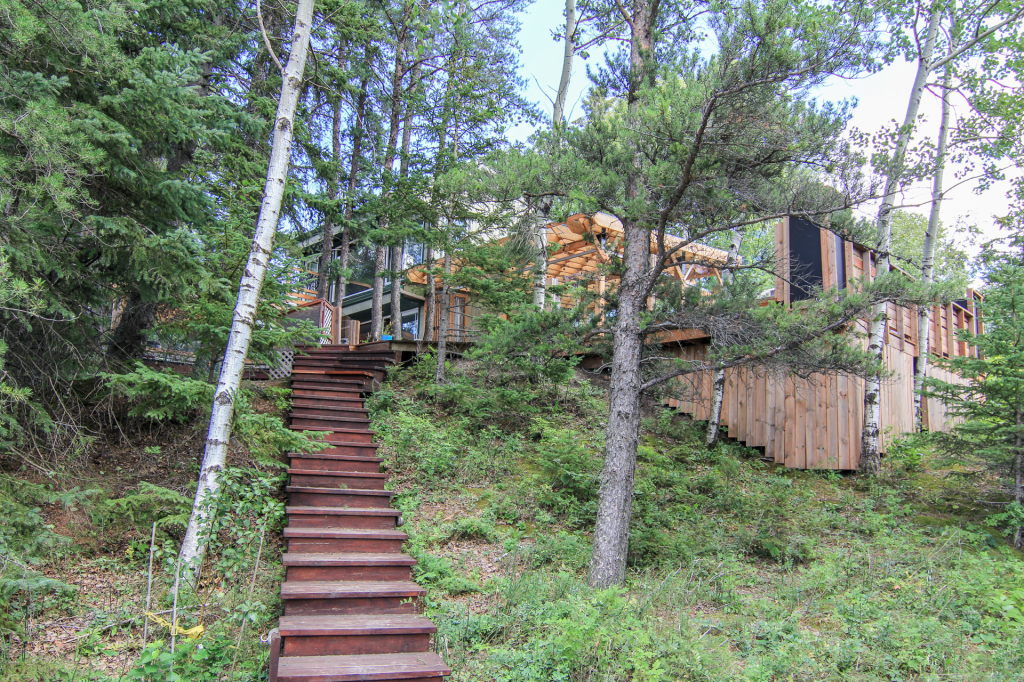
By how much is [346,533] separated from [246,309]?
97.0 inches

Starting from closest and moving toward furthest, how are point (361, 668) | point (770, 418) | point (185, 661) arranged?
point (185, 661) → point (361, 668) → point (770, 418)

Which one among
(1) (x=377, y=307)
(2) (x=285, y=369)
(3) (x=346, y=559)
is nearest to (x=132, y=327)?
(2) (x=285, y=369)

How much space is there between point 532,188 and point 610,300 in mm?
1678

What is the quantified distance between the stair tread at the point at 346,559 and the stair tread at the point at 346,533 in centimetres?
19

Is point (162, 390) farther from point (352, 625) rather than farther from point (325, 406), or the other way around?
point (325, 406)

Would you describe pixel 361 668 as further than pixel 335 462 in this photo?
No

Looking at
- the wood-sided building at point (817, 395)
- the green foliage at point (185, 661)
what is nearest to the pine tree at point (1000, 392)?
the wood-sided building at point (817, 395)

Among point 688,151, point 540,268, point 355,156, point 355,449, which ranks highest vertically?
point 355,156

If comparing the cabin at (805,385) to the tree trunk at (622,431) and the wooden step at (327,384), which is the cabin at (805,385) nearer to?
the tree trunk at (622,431)

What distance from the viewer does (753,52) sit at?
443 centimetres

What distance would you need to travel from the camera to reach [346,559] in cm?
545

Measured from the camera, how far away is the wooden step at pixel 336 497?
253 inches

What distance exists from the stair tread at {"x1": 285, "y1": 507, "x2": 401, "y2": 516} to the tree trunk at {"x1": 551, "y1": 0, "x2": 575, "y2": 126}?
28.2 feet

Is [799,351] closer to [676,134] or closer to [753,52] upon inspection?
[676,134]
